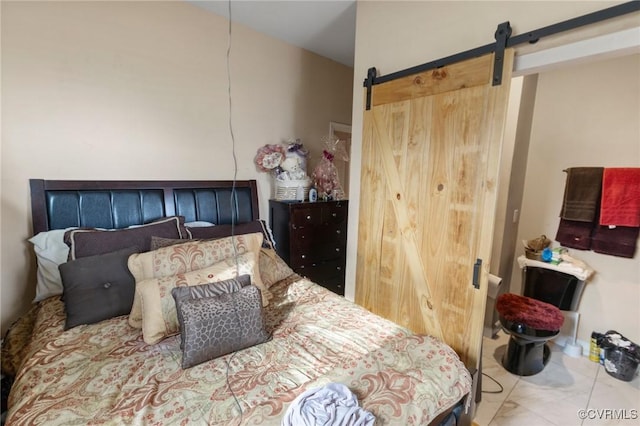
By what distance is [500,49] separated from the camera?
1.40 metres

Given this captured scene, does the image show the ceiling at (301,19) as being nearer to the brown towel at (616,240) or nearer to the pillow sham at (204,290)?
the pillow sham at (204,290)

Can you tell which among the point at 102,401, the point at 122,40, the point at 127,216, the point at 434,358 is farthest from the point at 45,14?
the point at 434,358

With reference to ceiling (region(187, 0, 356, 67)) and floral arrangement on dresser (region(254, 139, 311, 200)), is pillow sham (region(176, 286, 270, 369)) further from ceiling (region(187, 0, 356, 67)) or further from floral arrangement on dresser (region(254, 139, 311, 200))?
ceiling (region(187, 0, 356, 67))

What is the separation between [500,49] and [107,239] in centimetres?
239

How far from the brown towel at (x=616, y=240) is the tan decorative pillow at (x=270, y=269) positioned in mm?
2500

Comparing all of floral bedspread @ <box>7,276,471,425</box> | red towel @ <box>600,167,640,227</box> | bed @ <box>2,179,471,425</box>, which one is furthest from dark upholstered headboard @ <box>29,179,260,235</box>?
red towel @ <box>600,167,640,227</box>

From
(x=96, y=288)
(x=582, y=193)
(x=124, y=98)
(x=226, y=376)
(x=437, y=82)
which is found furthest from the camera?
(x=582, y=193)

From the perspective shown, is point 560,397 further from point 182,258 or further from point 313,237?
point 182,258

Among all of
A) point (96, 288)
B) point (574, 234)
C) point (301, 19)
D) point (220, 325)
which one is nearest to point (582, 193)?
point (574, 234)

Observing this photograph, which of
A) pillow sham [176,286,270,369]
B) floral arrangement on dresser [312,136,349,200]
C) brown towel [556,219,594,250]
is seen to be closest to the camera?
pillow sham [176,286,270,369]

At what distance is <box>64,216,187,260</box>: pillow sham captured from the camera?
1.64m

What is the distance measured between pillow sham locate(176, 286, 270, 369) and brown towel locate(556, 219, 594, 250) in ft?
8.69

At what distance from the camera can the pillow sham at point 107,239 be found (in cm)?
164

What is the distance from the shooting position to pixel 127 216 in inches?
81.0
